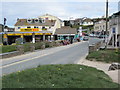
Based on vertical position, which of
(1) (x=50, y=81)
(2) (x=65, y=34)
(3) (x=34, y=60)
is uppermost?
(2) (x=65, y=34)

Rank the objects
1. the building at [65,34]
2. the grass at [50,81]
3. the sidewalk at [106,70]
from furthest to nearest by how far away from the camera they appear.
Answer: the building at [65,34], the sidewalk at [106,70], the grass at [50,81]

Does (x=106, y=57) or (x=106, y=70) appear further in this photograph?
(x=106, y=57)

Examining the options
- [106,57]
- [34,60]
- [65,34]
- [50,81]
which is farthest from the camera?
[65,34]

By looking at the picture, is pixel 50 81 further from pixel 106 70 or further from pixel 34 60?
pixel 34 60

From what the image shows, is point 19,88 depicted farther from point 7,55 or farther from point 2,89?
point 7,55

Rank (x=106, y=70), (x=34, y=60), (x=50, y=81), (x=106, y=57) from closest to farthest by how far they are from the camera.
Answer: (x=50, y=81) < (x=106, y=70) < (x=106, y=57) < (x=34, y=60)

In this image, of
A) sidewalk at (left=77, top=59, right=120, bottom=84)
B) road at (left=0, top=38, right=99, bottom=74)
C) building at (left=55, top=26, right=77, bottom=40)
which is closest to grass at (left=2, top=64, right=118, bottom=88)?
sidewalk at (left=77, top=59, right=120, bottom=84)

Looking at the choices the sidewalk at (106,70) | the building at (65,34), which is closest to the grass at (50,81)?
the sidewalk at (106,70)

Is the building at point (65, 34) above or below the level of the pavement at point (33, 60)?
above

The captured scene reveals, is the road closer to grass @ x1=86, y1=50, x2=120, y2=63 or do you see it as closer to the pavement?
the pavement

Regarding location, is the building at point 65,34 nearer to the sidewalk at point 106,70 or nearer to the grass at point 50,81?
the sidewalk at point 106,70

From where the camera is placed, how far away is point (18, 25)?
230 feet

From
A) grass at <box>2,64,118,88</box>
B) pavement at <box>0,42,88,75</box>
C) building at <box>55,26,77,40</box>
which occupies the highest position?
building at <box>55,26,77,40</box>

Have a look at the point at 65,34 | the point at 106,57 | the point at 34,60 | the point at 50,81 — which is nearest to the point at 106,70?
the point at 106,57
